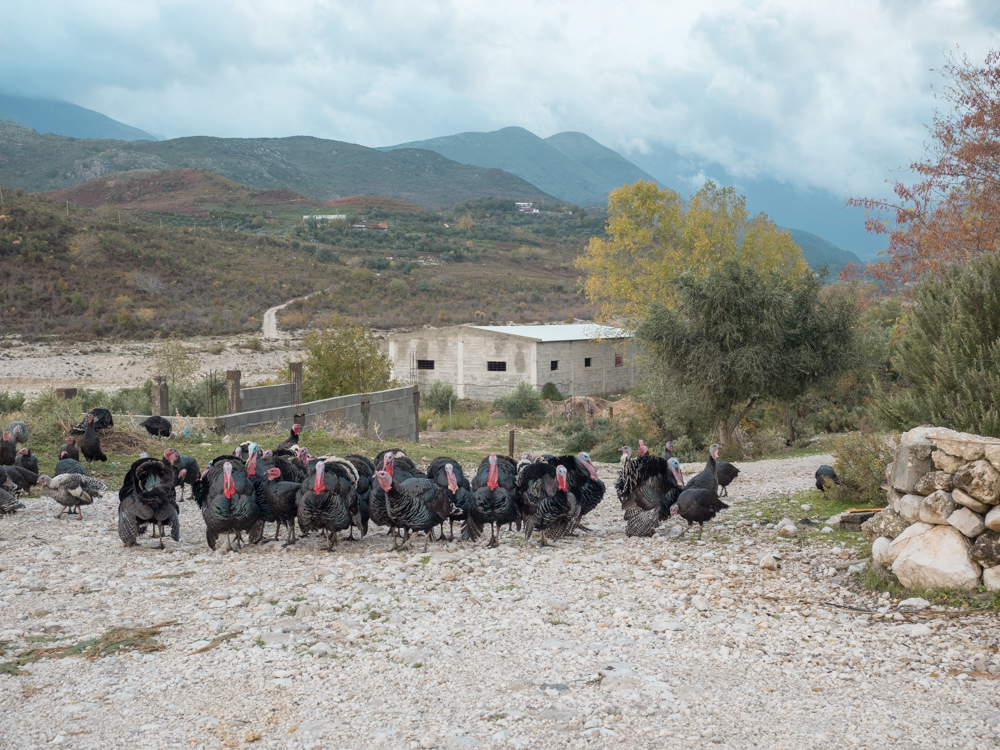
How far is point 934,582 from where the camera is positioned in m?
6.41

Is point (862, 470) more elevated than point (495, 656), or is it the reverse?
point (862, 470)

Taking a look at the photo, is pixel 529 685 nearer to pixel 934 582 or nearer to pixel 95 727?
pixel 95 727

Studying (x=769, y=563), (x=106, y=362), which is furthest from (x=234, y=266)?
(x=769, y=563)

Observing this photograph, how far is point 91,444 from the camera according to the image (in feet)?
47.1

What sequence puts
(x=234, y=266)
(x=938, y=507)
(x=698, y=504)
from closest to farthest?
(x=938, y=507), (x=698, y=504), (x=234, y=266)

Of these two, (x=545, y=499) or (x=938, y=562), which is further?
(x=545, y=499)

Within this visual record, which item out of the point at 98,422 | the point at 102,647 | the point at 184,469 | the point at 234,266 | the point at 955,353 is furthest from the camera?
the point at 234,266

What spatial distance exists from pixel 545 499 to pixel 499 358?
27937mm

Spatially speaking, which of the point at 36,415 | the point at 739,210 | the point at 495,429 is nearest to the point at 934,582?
the point at 36,415

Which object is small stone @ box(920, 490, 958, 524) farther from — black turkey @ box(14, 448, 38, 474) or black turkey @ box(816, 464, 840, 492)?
black turkey @ box(14, 448, 38, 474)

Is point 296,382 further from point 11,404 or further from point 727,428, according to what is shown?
point 727,428

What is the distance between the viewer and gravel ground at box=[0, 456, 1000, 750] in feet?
15.4

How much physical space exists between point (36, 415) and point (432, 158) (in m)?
175

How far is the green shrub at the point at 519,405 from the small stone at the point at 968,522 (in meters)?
26.1
